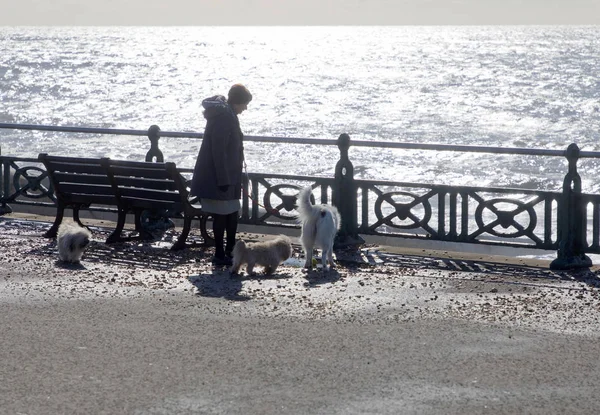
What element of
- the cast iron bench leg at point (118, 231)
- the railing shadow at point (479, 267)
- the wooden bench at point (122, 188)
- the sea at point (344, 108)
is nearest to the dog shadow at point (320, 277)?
the railing shadow at point (479, 267)

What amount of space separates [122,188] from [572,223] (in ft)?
14.7

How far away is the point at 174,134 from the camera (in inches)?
497

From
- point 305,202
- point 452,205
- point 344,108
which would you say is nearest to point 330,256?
point 305,202

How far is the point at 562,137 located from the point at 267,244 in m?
41.0

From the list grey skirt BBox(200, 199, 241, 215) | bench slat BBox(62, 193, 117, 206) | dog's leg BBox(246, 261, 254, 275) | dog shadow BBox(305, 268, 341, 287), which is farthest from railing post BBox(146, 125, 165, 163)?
dog shadow BBox(305, 268, 341, 287)

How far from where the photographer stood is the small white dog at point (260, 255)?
9946 millimetres

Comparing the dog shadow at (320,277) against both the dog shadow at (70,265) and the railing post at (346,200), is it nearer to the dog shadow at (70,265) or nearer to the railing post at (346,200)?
the railing post at (346,200)

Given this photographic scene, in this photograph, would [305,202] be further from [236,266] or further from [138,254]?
[138,254]

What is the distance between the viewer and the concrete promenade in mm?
6508

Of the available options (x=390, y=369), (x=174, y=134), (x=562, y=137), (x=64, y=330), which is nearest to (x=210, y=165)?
(x=174, y=134)

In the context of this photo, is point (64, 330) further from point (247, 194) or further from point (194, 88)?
point (194, 88)

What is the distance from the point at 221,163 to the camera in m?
10.5

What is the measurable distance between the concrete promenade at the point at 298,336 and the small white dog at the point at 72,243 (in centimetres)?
14

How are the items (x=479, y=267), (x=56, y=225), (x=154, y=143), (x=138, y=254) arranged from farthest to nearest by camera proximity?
(x=154, y=143) < (x=56, y=225) < (x=138, y=254) < (x=479, y=267)
